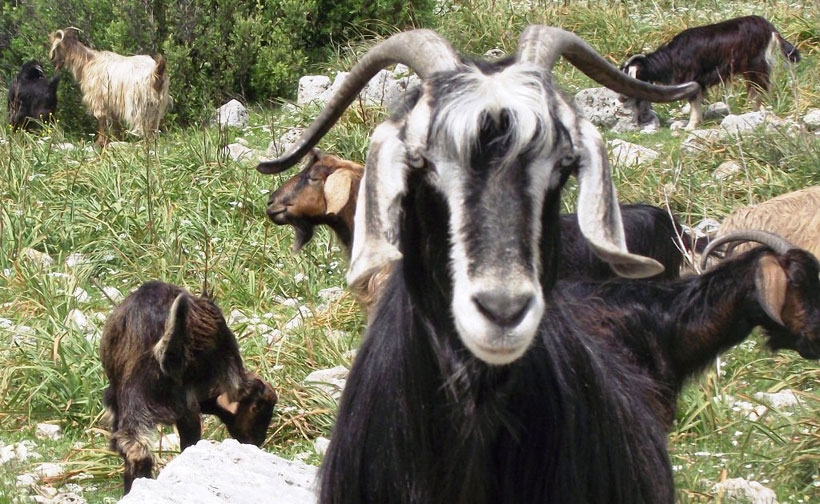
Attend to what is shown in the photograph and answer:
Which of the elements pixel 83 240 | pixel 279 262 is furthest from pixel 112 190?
pixel 279 262

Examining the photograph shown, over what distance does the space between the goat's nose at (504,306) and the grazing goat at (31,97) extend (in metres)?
13.2

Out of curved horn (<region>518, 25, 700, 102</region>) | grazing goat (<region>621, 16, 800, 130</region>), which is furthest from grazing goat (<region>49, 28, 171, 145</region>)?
curved horn (<region>518, 25, 700, 102</region>)

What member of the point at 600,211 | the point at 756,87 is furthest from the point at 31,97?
the point at 600,211

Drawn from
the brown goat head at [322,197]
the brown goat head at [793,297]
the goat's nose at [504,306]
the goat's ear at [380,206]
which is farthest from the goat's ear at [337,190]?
the goat's nose at [504,306]

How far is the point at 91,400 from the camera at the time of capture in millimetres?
7328

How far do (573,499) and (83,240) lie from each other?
7.76 meters

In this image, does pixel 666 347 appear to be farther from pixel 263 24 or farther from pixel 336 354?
pixel 263 24

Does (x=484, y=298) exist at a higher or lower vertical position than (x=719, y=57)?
higher

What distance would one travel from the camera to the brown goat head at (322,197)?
8.03 metres

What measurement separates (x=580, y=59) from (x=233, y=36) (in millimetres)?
12362

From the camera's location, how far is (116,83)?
14.8m

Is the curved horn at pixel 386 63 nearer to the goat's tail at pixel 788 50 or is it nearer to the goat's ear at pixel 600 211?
the goat's ear at pixel 600 211

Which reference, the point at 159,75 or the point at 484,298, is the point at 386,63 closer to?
the point at 484,298

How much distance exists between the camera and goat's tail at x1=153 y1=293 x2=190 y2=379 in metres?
5.92
